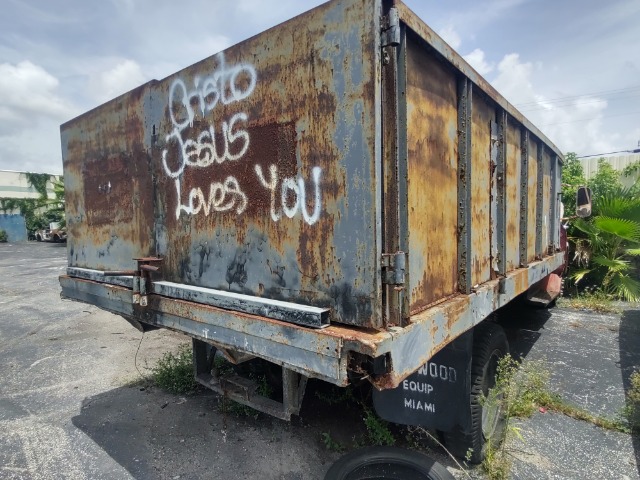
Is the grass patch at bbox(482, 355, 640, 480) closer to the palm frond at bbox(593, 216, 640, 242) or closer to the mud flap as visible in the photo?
the mud flap

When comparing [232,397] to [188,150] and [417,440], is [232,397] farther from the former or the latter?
[188,150]

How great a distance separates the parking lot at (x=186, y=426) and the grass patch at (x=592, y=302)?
1.78m

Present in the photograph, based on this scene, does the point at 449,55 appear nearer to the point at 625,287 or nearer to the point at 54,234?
the point at 625,287

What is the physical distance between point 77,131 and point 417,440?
342cm

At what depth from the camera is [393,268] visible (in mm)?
1579

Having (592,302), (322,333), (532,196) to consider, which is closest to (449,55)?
(322,333)

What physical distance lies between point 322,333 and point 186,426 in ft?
6.89

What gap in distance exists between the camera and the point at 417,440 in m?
2.77

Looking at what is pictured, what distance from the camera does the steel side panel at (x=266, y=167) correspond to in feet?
5.18

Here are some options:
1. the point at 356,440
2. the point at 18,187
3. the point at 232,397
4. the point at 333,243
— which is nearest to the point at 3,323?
the point at 232,397

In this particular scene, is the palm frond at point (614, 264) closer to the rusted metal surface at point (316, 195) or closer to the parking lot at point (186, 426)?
the parking lot at point (186, 426)

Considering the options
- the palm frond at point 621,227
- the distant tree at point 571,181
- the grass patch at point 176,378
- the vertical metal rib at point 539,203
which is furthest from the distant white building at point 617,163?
the grass patch at point 176,378

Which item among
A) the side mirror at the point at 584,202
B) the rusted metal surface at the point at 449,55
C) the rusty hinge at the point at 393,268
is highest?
the rusted metal surface at the point at 449,55

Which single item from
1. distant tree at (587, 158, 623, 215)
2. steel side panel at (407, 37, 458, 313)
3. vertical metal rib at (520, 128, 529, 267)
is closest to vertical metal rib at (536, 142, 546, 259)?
vertical metal rib at (520, 128, 529, 267)
